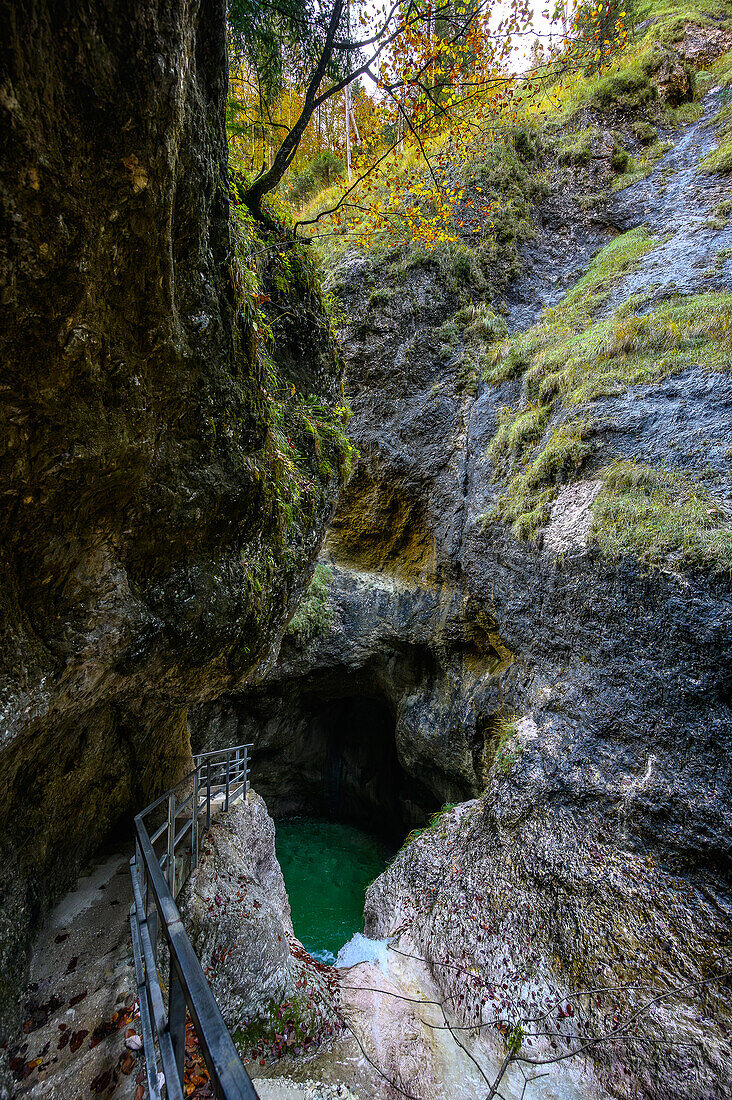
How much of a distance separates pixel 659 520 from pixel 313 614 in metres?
7.04

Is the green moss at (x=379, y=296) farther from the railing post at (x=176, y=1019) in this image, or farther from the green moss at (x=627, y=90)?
the railing post at (x=176, y=1019)

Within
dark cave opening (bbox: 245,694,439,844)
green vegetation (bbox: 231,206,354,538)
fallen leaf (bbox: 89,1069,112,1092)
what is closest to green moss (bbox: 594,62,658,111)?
green vegetation (bbox: 231,206,354,538)

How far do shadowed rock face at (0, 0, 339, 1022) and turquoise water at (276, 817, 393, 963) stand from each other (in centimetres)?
599

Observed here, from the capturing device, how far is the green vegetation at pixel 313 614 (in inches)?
402

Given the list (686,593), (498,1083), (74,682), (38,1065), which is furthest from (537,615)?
Answer: (38,1065)

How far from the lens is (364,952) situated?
623 centimetres

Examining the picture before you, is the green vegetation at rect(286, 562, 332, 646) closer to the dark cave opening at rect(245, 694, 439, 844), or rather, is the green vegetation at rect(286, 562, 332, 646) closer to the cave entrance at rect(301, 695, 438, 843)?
the dark cave opening at rect(245, 694, 439, 844)

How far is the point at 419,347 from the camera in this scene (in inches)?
424

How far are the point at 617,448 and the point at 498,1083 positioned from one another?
684 centimetres

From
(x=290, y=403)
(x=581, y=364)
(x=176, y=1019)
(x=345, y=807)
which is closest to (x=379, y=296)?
(x=581, y=364)

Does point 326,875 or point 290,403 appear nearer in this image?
point 290,403

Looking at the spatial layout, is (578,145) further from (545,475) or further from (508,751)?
(508,751)

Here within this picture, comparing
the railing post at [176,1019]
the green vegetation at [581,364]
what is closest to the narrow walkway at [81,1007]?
the railing post at [176,1019]

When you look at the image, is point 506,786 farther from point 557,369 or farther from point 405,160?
point 405,160
